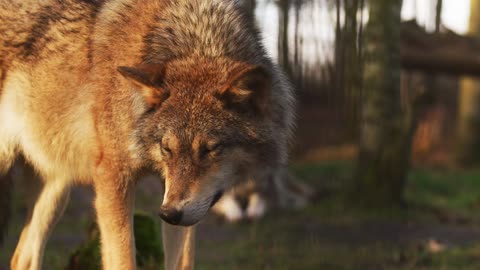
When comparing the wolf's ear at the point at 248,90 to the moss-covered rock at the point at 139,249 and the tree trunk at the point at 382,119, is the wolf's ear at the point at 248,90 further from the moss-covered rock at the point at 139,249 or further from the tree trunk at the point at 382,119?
the tree trunk at the point at 382,119

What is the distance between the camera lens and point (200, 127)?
377 cm

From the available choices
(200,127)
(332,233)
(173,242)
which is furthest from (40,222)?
(332,233)

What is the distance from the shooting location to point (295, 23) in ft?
43.8

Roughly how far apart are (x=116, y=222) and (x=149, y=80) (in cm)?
80

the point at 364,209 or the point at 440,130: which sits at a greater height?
the point at 364,209

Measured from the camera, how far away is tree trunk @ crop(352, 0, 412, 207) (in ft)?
30.3

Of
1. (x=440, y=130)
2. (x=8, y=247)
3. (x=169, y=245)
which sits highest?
(x=169, y=245)

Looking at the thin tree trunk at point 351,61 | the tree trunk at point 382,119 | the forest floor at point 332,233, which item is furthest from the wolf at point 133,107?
the thin tree trunk at point 351,61

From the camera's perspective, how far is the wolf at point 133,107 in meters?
3.80

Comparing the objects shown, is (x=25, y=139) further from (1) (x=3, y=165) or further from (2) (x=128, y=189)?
(2) (x=128, y=189)

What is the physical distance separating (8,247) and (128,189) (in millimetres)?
3392

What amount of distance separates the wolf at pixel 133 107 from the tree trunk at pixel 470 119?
11511 mm

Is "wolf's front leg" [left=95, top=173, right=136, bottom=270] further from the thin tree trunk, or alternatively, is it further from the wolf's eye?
the thin tree trunk

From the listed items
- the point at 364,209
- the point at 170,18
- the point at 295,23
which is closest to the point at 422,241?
the point at 364,209
